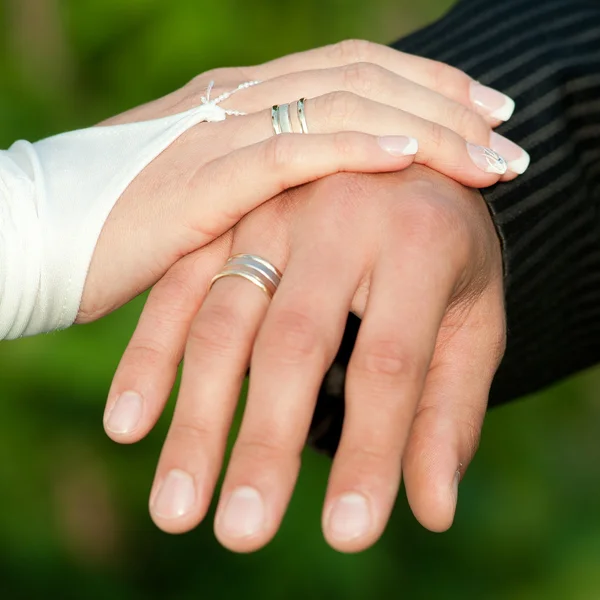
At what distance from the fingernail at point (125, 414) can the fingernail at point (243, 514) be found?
17 cm

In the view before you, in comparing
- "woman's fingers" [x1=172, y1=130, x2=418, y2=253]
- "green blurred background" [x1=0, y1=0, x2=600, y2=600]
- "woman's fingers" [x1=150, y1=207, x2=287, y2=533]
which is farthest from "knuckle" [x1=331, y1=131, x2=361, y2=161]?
"green blurred background" [x1=0, y1=0, x2=600, y2=600]

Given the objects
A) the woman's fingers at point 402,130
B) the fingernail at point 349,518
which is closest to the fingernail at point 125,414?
the fingernail at point 349,518

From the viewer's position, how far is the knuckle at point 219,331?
0.86 meters

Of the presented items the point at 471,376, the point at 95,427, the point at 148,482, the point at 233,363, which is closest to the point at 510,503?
the point at 148,482

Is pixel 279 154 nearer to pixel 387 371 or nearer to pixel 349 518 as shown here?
pixel 387 371

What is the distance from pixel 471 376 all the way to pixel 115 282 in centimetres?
44

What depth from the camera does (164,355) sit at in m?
0.94

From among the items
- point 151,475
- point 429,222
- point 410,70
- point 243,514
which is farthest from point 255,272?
point 151,475

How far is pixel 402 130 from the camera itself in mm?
996

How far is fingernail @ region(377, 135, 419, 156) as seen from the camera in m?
0.96

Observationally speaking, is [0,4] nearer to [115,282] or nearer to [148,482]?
[148,482]

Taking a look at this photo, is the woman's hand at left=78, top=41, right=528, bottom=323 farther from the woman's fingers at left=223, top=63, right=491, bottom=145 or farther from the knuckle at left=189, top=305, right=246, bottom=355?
the knuckle at left=189, top=305, right=246, bottom=355

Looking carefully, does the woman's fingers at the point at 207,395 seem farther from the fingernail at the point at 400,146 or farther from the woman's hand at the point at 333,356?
the fingernail at the point at 400,146

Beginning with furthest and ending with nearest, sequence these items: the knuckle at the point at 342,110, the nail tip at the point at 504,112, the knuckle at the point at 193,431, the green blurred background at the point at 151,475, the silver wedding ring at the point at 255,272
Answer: the green blurred background at the point at 151,475 → the nail tip at the point at 504,112 → the knuckle at the point at 342,110 → the silver wedding ring at the point at 255,272 → the knuckle at the point at 193,431
